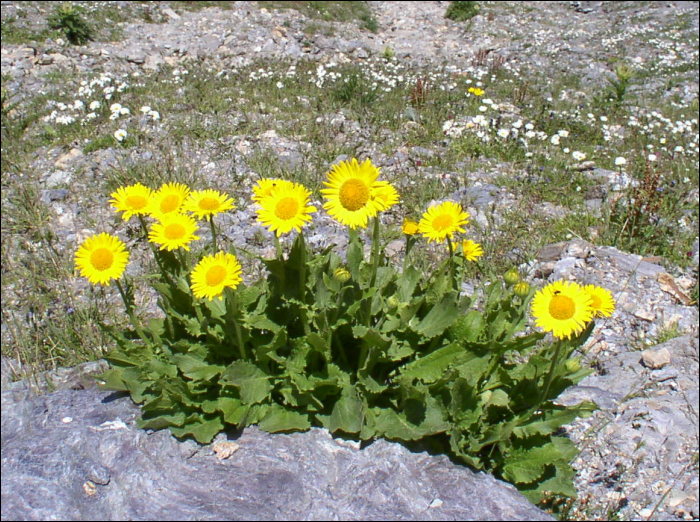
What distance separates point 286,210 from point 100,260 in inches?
37.9

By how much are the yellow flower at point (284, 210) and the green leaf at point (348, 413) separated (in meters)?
0.92

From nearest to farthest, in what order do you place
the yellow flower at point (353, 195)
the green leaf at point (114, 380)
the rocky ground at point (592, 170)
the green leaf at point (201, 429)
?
the yellow flower at point (353, 195)
the green leaf at point (201, 429)
the green leaf at point (114, 380)
the rocky ground at point (592, 170)

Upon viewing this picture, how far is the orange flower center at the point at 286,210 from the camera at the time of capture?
2.29 meters

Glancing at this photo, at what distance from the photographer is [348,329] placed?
280cm

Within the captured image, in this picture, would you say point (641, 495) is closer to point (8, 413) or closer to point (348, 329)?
point (348, 329)

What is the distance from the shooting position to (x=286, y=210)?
2.29m

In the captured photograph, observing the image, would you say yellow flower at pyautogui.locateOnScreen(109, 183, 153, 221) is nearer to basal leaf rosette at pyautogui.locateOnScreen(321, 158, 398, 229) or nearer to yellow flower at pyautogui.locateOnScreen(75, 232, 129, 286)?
yellow flower at pyautogui.locateOnScreen(75, 232, 129, 286)

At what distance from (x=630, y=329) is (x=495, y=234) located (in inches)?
57.1

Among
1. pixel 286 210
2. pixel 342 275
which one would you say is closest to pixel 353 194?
pixel 286 210

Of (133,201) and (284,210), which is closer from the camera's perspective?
(284,210)

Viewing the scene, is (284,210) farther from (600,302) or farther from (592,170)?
(592,170)

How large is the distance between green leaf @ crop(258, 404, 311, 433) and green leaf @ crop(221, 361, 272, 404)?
0.37 ft

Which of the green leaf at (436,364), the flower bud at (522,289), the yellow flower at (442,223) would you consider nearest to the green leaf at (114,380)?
the green leaf at (436,364)

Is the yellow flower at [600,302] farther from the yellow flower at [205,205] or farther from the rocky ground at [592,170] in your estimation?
the yellow flower at [205,205]
